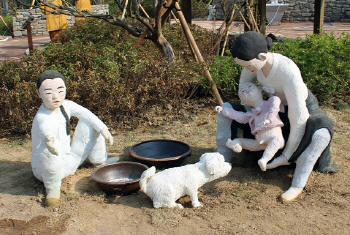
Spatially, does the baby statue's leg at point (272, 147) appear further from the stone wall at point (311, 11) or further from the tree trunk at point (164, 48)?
the stone wall at point (311, 11)

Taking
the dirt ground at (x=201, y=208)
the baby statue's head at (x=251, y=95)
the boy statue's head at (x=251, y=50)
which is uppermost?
the boy statue's head at (x=251, y=50)

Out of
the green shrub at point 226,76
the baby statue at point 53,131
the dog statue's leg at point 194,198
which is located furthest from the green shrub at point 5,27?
the dog statue's leg at point 194,198

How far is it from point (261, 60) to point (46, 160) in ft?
6.74

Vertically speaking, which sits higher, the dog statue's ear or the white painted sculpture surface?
the white painted sculpture surface

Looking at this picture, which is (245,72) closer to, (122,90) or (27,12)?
(122,90)

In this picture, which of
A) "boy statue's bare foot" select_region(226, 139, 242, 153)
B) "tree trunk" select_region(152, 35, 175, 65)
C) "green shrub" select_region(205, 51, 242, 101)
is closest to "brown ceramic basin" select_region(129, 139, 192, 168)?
"boy statue's bare foot" select_region(226, 139, 242, 153)

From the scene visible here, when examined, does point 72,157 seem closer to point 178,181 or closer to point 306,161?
point 178,181

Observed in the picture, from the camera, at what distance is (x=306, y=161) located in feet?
12.0

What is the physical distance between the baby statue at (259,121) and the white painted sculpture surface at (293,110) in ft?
0.40

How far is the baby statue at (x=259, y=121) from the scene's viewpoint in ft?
12.0

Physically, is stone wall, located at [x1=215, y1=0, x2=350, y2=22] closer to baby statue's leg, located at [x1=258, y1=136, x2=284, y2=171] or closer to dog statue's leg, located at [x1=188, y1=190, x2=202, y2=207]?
baby statue's leg, located at [x1=258, y1=136, x2=284, y2=171]

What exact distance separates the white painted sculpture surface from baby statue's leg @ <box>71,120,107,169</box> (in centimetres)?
156

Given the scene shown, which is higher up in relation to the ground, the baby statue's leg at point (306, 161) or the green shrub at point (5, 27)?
the green shrub at point (5, 27)

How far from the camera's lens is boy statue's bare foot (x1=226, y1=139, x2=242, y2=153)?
3.79 metres
